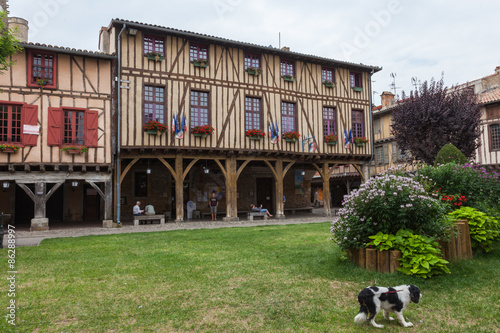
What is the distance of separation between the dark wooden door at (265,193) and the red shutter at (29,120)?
12.0 m

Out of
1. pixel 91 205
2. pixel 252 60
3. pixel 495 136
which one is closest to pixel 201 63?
pixel 252 60

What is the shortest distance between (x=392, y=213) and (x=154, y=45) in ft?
43.0

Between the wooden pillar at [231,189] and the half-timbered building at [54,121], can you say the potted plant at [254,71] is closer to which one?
the wooden pillar at [231,189]

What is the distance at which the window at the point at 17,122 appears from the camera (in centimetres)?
1313

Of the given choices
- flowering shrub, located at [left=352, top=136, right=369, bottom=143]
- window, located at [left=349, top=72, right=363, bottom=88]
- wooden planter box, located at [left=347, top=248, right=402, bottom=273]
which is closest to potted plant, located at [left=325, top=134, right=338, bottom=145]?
flowering shrub, located at [left=352, top=136, right=369, bottom=143]

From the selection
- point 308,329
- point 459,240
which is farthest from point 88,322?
point 459,240

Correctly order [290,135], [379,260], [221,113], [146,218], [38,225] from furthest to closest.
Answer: [290,135] → [221,113] → [146,218] → [38,225] → [379,260]

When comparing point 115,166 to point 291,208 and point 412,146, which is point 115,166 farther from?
point 412,146

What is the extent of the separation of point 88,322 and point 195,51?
14218 millimetres

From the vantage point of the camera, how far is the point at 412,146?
16375mm

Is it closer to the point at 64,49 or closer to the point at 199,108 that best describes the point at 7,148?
the point at 64,49

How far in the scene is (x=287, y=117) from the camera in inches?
717

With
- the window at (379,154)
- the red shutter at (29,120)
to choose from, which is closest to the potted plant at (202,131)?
the red shutter at (29,120)

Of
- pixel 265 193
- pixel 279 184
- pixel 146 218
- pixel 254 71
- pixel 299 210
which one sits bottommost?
pixel 299 210
